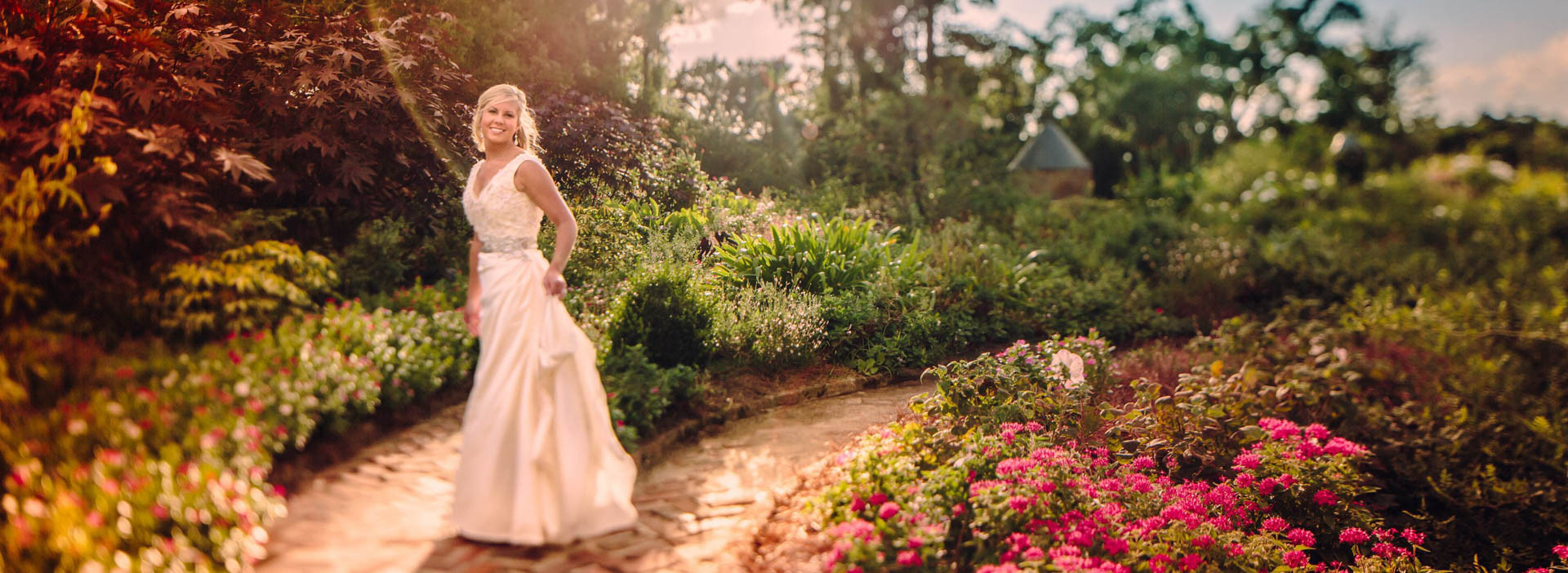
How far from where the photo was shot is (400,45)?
5801 millimetres

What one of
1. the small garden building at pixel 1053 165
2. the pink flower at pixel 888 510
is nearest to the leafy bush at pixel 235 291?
the pink flower at pixel 888 510

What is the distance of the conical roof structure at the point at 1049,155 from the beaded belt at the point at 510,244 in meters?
12.8

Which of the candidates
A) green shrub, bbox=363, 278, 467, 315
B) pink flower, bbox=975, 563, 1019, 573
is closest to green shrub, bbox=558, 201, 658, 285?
green shrub, bbox=363, 278, 467, 315

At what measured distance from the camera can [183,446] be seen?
326 centimetres

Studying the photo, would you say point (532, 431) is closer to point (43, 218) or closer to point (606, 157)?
point (43, 218)

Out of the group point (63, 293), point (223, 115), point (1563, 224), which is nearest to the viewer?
point (63, 293)

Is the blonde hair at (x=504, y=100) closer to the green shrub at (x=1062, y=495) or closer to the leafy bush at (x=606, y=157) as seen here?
the leafy bush at (x=606, y=157)

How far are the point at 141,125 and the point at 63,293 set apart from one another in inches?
43.8

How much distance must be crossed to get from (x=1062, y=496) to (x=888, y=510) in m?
0.93

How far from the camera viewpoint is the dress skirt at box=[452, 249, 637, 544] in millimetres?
3605

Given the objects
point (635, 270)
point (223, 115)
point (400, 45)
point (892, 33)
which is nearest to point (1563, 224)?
point (892, 33)

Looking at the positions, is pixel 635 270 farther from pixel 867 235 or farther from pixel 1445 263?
pixel 1445 263

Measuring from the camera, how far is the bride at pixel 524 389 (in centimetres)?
361

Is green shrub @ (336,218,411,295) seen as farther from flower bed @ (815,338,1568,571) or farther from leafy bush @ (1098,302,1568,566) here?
leafy bush @ (1098,302,1568,566)
